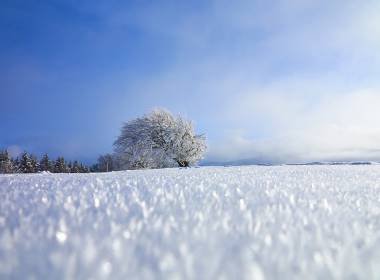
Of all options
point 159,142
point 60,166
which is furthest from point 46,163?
point 159,142

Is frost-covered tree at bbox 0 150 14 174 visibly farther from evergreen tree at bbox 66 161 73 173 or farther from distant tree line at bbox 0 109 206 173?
distant tree line at bbox 0 109 206 173

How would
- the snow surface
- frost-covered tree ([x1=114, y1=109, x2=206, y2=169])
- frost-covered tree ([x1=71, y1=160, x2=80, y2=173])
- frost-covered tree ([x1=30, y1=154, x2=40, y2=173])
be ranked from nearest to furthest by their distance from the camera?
1. the snow surface
2. frost-covered tree ([x1=114, y1=109, x2=206, y2=169])
3. frost-covered tree ([x1=30, y1=154, x2=40, y2=173])
4. frost-covered tree ([x1=71, y1=160, x2=80, y2=173])

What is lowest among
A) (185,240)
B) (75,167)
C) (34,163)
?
(185,240)

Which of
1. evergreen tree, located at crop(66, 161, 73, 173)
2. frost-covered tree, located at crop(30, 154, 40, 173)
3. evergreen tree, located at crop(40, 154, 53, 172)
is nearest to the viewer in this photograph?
frost-covered tree, located at crop(30, 154, 40, 173)

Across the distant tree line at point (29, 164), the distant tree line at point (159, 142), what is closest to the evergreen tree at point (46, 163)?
the distant tree line at point (29, 164)

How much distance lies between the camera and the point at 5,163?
54.5 metres

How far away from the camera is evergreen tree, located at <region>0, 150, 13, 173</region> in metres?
52.9

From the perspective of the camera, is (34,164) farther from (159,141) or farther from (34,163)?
(159,141)

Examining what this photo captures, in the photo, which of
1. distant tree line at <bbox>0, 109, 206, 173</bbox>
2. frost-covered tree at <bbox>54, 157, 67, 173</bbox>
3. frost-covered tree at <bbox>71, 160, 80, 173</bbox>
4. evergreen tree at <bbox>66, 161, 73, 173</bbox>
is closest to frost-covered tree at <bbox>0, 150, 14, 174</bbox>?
frost-covered tree at <bbox>54, 157, 67, 173</bbox>

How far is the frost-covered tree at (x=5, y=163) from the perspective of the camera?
174 ft

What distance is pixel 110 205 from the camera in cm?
93

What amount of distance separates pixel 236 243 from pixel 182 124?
3116 cm

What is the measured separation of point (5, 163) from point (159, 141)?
126 feet

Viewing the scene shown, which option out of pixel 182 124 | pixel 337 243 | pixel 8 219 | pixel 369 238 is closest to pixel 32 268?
pixel 8 219
